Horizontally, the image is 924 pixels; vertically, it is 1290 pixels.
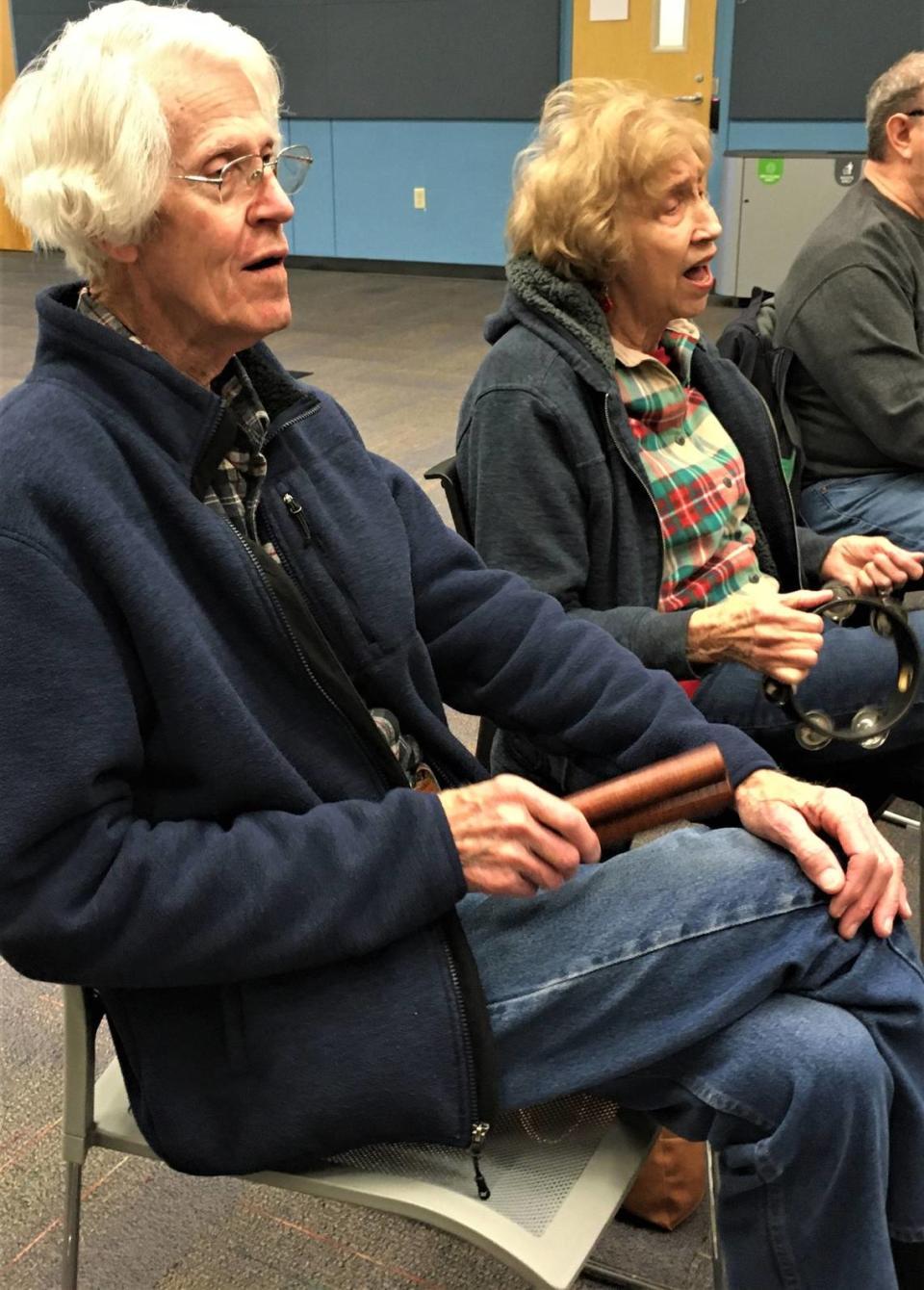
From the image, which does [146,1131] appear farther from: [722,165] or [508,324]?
[722,165]

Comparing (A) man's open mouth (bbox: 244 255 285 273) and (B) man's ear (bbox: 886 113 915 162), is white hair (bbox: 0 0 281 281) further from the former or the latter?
(B) man's ear (bbox: 886 113 915 162)

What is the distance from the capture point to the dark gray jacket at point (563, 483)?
1733 millimetres

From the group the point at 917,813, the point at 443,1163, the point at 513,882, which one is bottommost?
the point at 917,813

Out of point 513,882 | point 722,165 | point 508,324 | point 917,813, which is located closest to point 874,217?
point 508,324

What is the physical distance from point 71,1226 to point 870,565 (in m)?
1.46

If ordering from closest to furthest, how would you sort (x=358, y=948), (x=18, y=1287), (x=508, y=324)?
(x=358, y=948)
(x=18, y=1287)
(x=508, y=324)

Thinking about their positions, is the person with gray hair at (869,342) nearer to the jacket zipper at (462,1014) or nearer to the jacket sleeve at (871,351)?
the jacket sleeve at (871,351)

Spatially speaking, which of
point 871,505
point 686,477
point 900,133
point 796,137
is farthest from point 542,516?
point 796,137

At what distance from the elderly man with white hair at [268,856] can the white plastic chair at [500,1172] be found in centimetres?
4

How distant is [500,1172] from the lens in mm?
1139

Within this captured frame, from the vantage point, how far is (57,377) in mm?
1106

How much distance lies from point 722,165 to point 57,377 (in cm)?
755

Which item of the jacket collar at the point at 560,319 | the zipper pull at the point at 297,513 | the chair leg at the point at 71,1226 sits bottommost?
the chair leg at the point at 71,1226

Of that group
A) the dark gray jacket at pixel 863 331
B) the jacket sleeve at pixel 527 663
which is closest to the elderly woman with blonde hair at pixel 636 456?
the jacket sleeve at pixel 527 663
